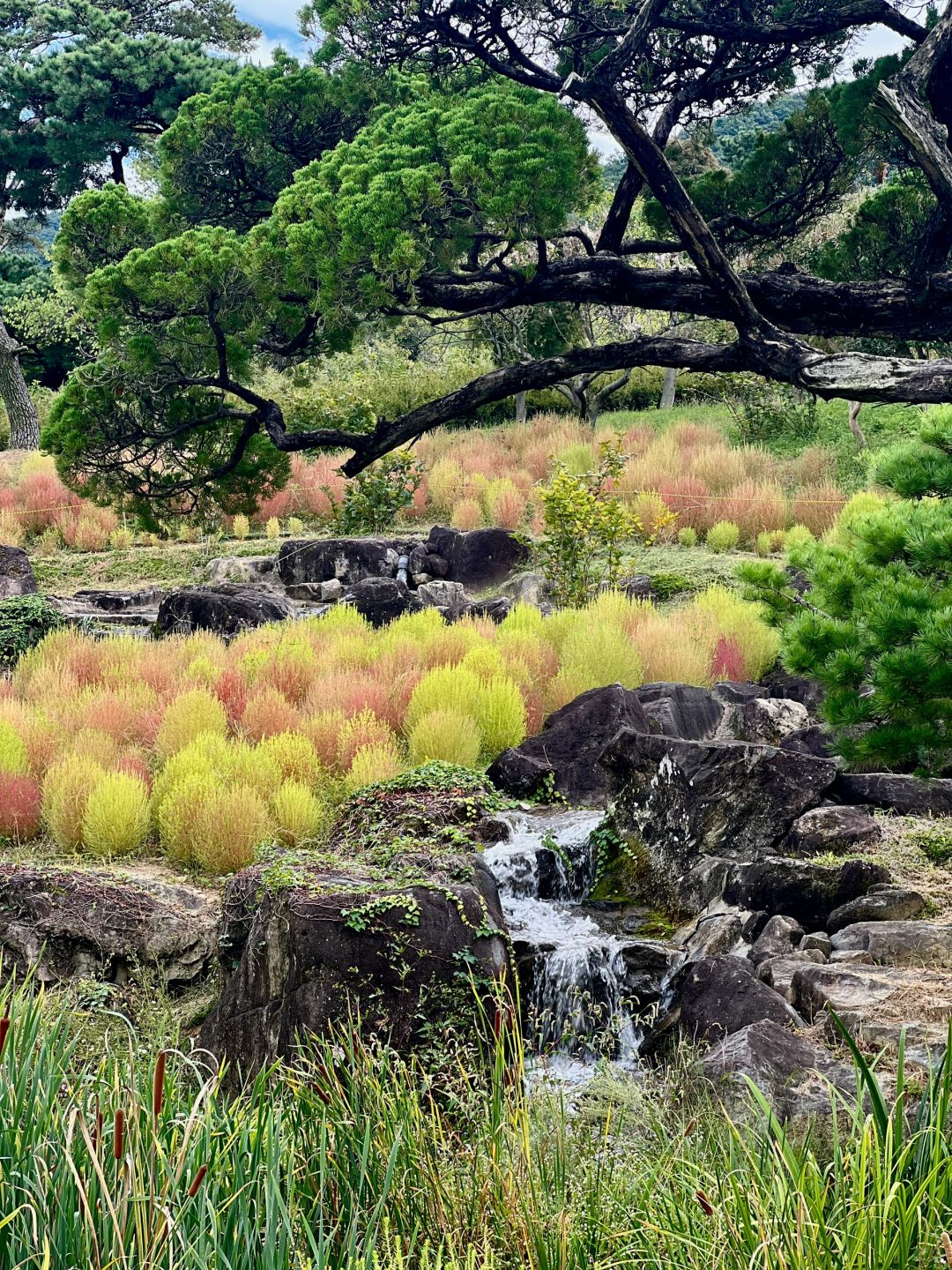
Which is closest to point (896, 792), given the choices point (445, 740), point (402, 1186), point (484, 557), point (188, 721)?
point (445, 740)

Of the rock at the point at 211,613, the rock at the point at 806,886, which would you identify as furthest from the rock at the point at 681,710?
the rock at the point at 211,613

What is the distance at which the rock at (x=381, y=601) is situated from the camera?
1260cm

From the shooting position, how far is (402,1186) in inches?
113

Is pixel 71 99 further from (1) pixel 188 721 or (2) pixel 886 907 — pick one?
(2) pixel 886 907

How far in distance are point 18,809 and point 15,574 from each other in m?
7.10

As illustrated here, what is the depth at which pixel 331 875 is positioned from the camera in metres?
5.75

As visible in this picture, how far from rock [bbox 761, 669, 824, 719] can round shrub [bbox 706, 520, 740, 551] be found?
4.81m

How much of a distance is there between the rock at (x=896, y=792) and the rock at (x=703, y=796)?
0.86 feet

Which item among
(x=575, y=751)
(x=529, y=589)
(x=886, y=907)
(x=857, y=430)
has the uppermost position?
(x=857, y=430)

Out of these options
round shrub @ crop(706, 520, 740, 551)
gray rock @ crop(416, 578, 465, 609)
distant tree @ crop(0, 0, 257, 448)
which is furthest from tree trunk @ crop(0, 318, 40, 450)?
round shrub @ crop(706, 520, 740, 551)

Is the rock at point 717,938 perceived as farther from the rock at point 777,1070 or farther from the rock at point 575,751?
the rock at point 575,751

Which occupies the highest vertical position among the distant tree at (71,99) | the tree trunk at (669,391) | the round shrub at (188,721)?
the distant tree at (71,99)

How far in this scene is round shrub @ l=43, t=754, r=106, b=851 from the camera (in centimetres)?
736

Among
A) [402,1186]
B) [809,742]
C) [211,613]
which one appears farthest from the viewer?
[211,613]
